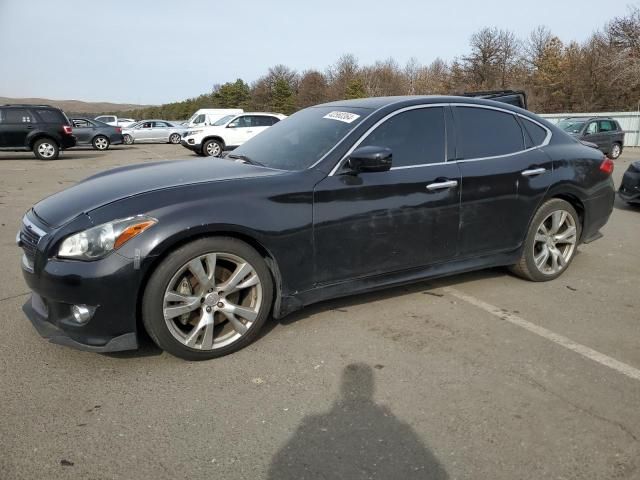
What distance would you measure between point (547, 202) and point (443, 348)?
1.98 meters

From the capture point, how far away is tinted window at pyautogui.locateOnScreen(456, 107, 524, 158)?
4.14 m

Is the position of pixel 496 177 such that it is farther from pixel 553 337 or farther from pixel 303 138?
pixel 303 138

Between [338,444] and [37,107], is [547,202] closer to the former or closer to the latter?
[338,444]

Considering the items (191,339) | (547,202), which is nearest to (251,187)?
(191,339)

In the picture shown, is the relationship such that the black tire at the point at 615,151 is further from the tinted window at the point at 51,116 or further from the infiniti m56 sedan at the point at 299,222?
the tinted window at the point at 51,116

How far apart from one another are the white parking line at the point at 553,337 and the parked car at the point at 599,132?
16499 millimetres

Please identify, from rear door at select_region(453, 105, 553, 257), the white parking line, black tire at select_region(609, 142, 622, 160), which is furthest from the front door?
black tire at select_region(609, 142, 622, 160)

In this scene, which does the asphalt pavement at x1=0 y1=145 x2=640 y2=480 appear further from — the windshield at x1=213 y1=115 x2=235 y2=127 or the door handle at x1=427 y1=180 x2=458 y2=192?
the windshield at x1=213 y1=115 x2=235 y2=127

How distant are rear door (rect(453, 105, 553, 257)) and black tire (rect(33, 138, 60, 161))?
17.4 m

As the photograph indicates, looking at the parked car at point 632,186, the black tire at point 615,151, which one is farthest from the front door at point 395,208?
the black tire at point 615,151

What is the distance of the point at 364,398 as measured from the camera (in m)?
2.80

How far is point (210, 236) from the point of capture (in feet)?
10.2

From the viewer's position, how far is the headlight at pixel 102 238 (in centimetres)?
288

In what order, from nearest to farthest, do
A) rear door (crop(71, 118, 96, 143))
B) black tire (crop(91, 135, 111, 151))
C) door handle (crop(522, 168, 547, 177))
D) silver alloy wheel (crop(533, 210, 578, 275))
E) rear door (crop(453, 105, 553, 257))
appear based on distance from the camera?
rear door (crop(453, 105, 553, 257)) → door handle (crop(522, 168, 547, 177)) → silver alloy wheel (crop(533, 210, 578, 275)) → rear door (crop(71, 118, 96, 143)) → black tire (crop(91, 135, 111, 151))
